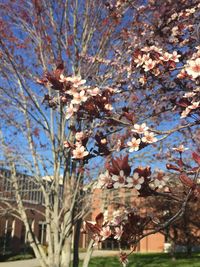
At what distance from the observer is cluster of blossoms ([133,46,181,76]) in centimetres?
291

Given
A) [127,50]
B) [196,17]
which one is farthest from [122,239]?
[127,50]

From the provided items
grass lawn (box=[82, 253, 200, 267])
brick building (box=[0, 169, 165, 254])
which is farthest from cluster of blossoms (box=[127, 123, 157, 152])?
grass lawn (box=[82, 253, 200, 267])

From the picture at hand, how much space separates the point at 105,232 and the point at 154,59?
4.56 feet

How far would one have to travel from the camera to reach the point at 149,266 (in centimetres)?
1806

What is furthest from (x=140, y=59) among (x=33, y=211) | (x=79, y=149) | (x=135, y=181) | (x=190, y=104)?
(x=33, y=211)

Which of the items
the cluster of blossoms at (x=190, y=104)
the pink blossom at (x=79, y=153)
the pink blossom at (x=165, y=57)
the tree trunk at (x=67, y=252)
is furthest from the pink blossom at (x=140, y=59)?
the tree trunk at (x=67, y=252)

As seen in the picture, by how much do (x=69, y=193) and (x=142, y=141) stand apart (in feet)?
15.5

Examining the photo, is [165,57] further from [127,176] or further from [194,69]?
[127,176]

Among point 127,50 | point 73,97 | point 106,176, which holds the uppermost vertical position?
point 127,50

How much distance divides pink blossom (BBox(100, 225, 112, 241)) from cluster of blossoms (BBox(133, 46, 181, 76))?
49.2 inches

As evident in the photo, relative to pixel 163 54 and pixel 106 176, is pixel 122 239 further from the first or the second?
pixel 163 54

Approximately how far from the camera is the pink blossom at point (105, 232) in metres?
2.41

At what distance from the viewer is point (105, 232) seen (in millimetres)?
2422

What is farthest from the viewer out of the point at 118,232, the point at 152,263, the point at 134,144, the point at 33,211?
the point at 152,263
